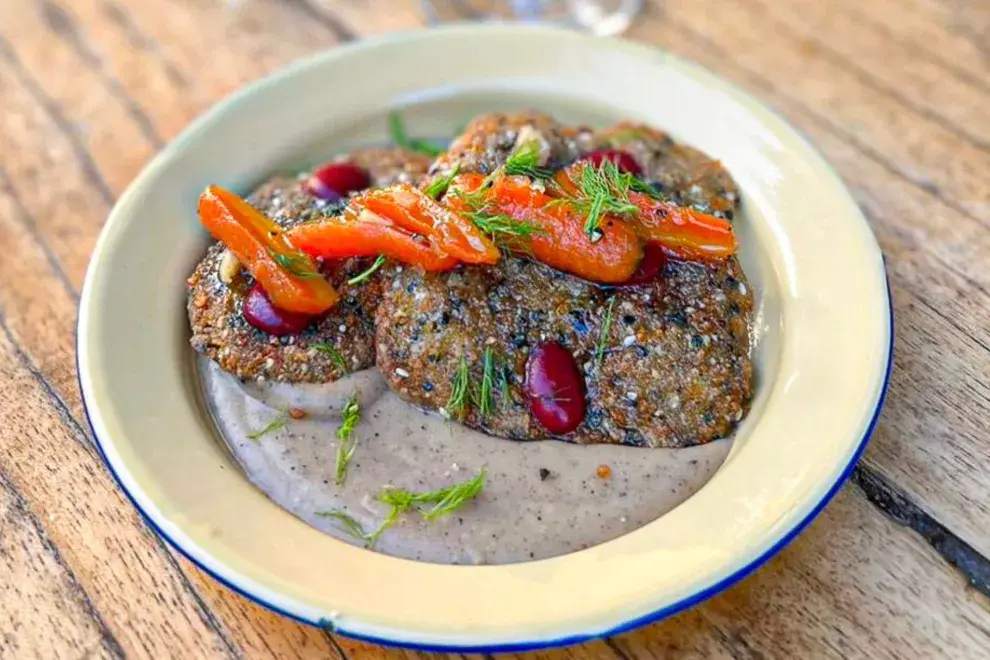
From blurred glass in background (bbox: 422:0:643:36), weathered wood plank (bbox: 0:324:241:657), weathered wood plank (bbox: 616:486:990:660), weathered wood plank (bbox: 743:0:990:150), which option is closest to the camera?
weathered wood plank (bbox: 616:486:990:660)

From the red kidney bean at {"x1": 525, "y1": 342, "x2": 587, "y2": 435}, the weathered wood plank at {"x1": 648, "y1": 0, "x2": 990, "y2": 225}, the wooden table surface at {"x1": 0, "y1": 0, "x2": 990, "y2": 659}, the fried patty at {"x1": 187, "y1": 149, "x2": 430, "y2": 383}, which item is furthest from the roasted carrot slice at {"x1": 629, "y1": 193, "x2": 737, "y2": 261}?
the weathered wood plank at {"x1": 648, "y1": 0, "x2": 990, "y2": 225}

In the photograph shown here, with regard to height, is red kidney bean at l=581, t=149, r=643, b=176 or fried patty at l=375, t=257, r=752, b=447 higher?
red kidney bean at l=581, t=149, r=643, b=176

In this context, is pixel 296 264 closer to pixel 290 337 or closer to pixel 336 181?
pixel 290 337

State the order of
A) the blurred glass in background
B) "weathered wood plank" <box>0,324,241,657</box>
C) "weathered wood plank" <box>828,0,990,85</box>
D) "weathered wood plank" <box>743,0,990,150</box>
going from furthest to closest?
the blurred glass in background → "weathered wood plank" <box>828,0,990,85</box> → "weathered wood plank" <box>743,0,990,150</box> → "weathered wood plank" <box>0,324,241,657</box>

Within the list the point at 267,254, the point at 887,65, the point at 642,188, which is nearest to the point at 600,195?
the point at 642,188

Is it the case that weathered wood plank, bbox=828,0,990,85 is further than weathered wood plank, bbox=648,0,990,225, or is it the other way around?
weathered wood plank, bbox=828,0,990,85

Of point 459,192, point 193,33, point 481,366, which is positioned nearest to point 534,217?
point 459,192

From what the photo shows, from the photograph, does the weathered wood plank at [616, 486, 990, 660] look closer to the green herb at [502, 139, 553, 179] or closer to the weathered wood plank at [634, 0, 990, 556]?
the weathered wood plank at [634, 0, 990, 556]
